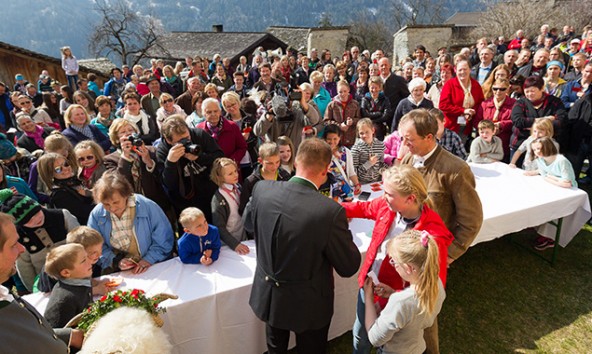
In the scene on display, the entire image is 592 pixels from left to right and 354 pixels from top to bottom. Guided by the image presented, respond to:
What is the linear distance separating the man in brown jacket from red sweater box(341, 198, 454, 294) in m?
0.25

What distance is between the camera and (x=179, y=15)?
171875mm

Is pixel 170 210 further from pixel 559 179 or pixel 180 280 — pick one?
pixel 559 179

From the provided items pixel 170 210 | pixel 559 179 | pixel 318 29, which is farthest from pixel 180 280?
pixel 318 29

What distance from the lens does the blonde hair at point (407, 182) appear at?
192 cm

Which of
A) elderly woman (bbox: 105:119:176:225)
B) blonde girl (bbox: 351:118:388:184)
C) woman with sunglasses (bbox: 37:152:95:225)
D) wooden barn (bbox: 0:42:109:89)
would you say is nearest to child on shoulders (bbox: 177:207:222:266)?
elderly woman (bbox: 105:119:176:225)

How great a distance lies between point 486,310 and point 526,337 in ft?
1.18

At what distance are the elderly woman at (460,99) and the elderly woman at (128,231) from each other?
13.9 feet

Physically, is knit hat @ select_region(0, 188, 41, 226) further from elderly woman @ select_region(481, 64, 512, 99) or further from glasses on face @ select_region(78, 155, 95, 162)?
elderly woman @ select_region(481, 64, 512, 99)

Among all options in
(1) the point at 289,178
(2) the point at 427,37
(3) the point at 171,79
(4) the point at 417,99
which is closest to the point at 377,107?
(4) the point at 417,99

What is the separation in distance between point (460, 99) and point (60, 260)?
5.15 metres

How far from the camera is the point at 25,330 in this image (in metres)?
1.30

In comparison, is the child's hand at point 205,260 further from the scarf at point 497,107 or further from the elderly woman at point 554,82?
the elderly woman at point 554,82

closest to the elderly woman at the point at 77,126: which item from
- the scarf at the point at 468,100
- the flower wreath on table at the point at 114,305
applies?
the flower wreath on table at the point at 114,305

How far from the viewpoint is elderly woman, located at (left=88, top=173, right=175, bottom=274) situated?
251cm
